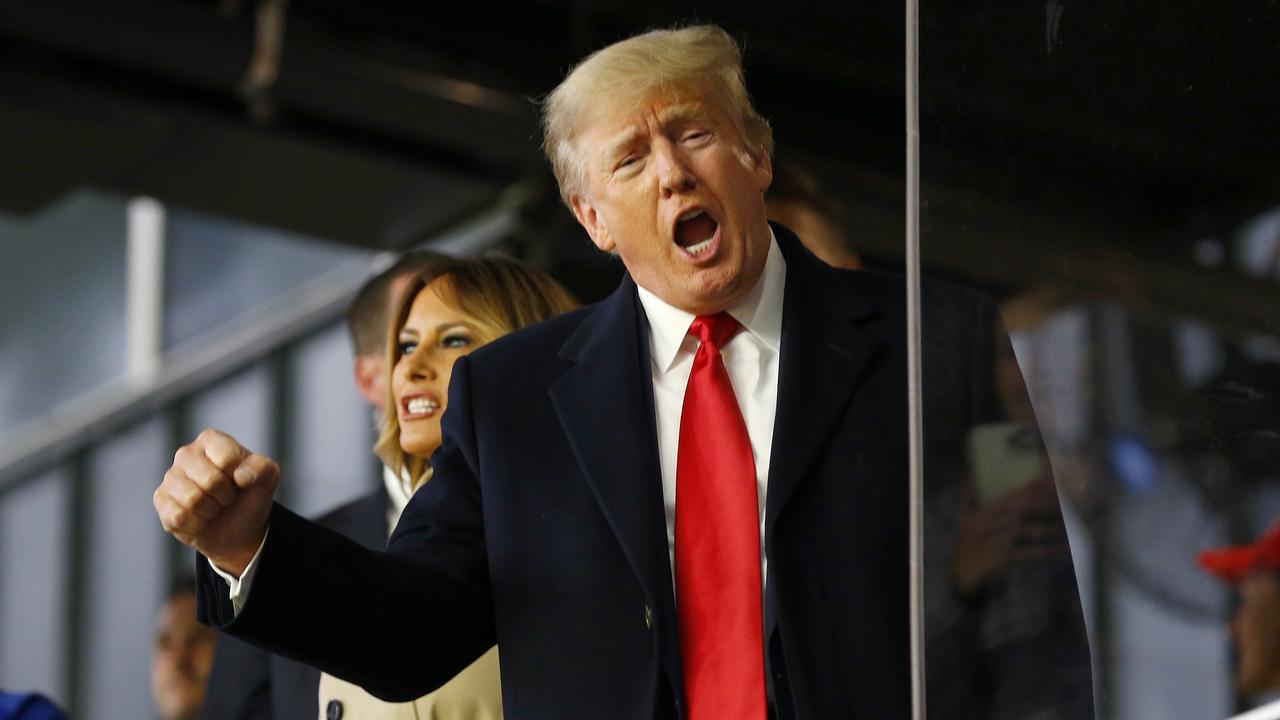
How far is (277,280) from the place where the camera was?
24.2 feet

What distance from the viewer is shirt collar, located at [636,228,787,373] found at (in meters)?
1.81

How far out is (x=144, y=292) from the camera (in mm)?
7879

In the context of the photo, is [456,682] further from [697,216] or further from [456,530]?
[697,216]

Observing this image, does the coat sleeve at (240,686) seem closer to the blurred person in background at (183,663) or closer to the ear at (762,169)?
the ear at (762,169)

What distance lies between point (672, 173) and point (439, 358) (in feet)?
2.34

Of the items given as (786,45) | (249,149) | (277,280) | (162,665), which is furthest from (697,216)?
(277,280)

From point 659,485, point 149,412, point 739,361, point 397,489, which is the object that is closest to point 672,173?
point 739,361

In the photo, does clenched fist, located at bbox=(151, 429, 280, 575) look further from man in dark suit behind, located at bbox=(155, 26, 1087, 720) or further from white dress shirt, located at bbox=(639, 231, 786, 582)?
white dress shirt, located at bbox=(639, 231, 786, 582)

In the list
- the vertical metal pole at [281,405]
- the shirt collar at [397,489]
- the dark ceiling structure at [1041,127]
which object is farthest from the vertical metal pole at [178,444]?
the shirt collar at [397,489]

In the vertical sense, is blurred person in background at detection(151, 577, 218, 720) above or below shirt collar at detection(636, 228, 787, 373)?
above

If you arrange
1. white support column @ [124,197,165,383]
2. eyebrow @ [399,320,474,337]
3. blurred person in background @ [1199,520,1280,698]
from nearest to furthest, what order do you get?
1. blurred person in background @ [1199,520,1280,698]
2. eyebrow @ [399,320,474,337]
3. white support column @ [124,197,165,383]

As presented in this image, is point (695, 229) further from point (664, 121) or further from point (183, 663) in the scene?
point (183, 663)

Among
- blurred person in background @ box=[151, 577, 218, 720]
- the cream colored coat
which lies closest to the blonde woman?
the cream colored coat

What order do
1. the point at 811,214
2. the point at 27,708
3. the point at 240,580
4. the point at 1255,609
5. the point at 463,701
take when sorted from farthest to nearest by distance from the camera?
1. the point at 27,708
2. the point at 463,701
3. the point at 811,214
4. the point at 240,580
5. the point at 1255,609
